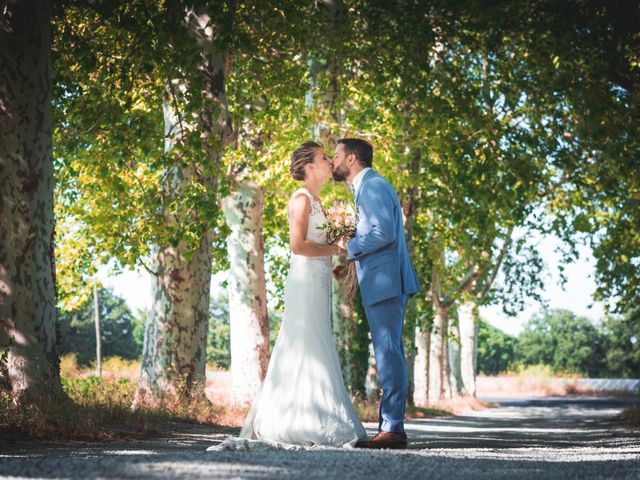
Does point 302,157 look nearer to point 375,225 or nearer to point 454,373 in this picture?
point 375,225

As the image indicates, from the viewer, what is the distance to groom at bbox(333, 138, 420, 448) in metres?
7.75

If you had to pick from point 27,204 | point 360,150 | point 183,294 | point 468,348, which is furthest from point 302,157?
point 468,348

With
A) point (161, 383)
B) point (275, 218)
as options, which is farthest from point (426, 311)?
point (161, 383)

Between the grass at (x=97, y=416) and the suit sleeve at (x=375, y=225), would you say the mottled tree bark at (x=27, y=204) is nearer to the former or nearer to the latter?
the grass at (x=97, y=416)

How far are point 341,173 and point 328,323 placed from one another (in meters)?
1.58

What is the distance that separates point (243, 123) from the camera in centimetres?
1720

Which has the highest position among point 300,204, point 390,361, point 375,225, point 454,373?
point 300,204

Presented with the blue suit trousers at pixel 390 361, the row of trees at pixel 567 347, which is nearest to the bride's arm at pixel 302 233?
the blue suit trousers at pixel 390 361

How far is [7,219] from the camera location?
9.20 metres

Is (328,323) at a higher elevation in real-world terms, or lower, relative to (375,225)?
lower

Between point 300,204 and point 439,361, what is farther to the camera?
point 439,361

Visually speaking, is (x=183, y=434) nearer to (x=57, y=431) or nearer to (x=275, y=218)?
(x=57, y=431)

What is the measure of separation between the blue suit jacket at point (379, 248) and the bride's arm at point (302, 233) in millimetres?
519

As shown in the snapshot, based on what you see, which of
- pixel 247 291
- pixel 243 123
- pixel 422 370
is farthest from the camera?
pixel 422 370
